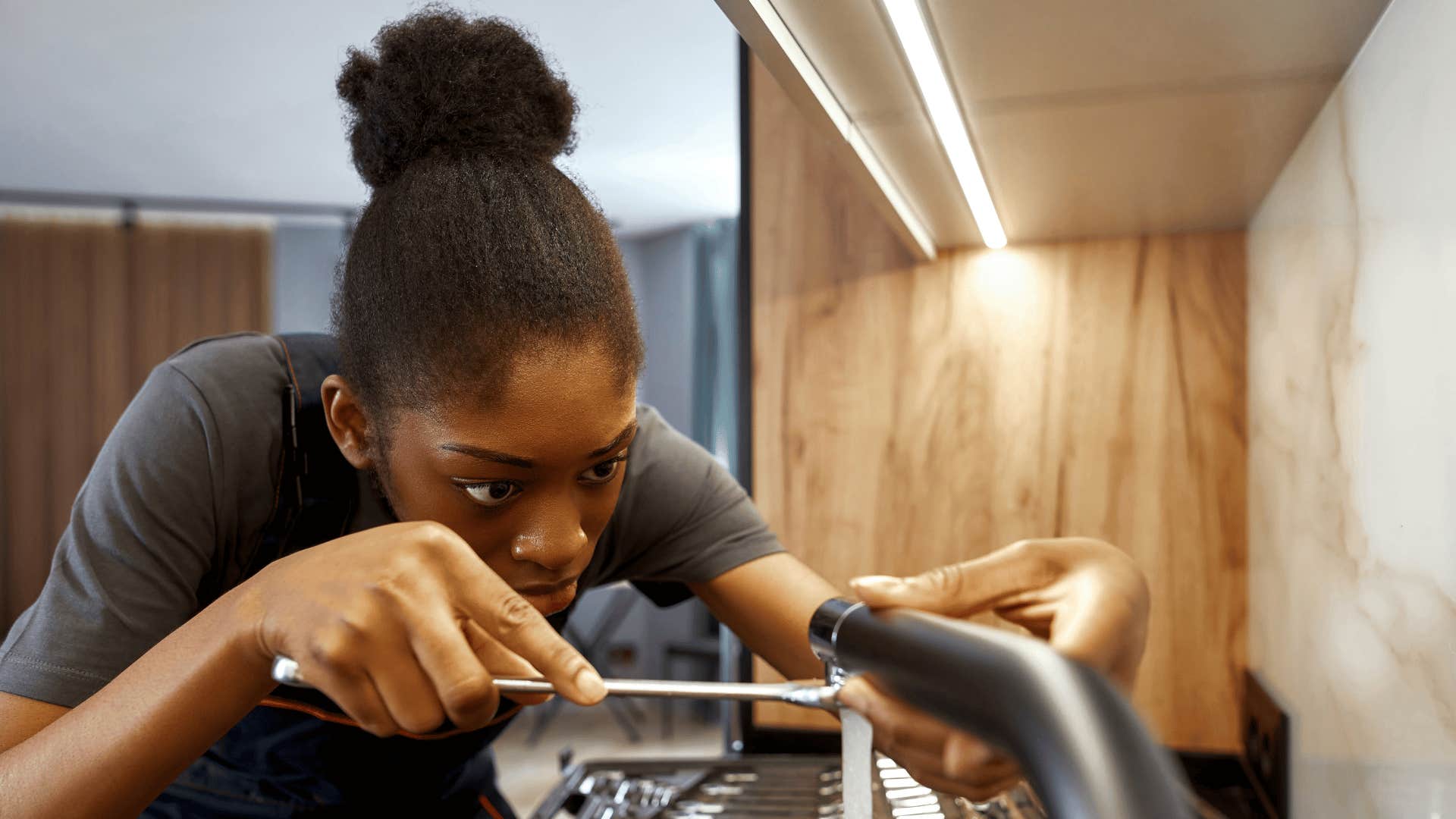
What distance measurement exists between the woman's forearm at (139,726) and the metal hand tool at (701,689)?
3.1 inches

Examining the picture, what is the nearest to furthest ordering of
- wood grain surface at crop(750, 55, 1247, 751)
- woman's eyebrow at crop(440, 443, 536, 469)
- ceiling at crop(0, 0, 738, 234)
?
1. woman's eyebrow at crop(440, 443, 536, 469)
2. wood grain surface at crop(750, 55, 1247, 751)
3. ceiling at crop(0, 0, 738, 234)

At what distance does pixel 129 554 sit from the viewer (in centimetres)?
67

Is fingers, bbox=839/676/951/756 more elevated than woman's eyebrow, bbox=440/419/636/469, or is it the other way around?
woman's eyebrow, bbox=440/419/636/469

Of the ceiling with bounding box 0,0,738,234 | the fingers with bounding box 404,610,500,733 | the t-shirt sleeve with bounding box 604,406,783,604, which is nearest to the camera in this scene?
the fingers with bounding box 404,610,500,733

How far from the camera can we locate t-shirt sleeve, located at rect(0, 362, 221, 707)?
0.63m

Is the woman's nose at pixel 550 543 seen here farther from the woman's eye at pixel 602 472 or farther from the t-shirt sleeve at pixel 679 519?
the t-shirt sleeve at pixel 679 519

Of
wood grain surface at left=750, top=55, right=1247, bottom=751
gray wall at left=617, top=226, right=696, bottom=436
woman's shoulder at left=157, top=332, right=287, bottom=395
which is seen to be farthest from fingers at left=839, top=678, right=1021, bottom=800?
gray wall at left=617, top=226, right=696, bottom=436

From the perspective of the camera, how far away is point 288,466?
0.78 meters

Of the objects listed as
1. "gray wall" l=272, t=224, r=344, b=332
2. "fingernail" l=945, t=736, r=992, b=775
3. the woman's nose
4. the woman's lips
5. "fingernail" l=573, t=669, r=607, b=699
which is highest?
"gray wall" l=272, t=224, r=344, b=332

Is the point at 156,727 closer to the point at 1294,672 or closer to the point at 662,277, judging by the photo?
the point at 1294,672

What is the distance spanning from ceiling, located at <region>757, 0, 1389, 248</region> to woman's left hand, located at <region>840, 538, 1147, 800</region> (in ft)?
0.95

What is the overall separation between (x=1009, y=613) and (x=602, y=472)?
0.95ft

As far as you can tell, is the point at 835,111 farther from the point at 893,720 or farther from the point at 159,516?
the point at 159,516

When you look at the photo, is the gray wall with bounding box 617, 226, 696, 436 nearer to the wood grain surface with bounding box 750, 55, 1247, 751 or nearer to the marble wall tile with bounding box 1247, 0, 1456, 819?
the wood grain surface with bounding box 750, 55, 1247, 751
